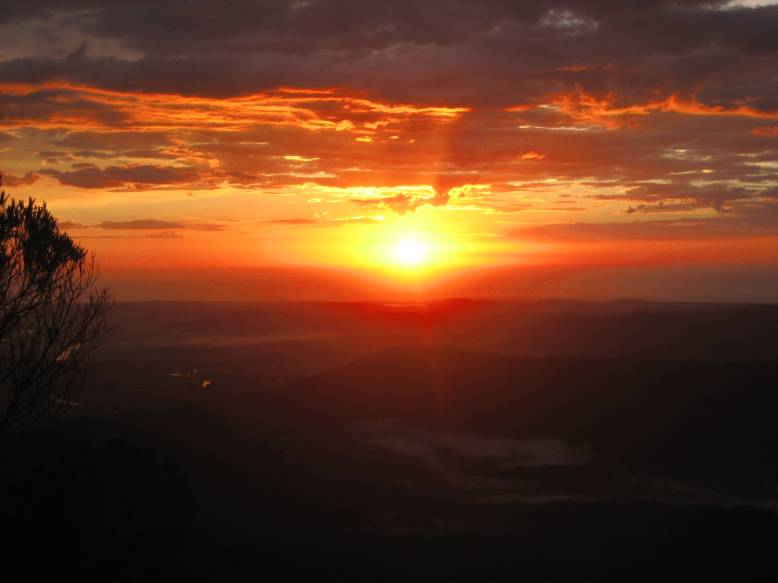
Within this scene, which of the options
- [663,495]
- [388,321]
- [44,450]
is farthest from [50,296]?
[388,321]

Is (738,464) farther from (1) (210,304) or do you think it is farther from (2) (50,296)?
(1) (210,304)

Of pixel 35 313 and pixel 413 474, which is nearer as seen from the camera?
pixel 35 313

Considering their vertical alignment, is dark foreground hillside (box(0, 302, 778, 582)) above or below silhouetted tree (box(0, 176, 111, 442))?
below

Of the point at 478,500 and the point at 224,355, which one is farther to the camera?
the point at 224,355

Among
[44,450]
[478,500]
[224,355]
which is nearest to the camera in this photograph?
[44,450]

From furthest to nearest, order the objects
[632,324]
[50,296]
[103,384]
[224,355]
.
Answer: [632,324], [224,355], [103,384], [50,296]

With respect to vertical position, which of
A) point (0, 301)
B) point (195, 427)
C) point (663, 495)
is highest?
point (0, 301)

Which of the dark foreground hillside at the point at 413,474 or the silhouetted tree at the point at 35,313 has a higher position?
the silhouetted tree at the point at 35,313

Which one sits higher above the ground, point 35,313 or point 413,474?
point 35,313
